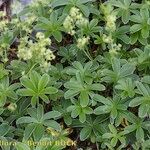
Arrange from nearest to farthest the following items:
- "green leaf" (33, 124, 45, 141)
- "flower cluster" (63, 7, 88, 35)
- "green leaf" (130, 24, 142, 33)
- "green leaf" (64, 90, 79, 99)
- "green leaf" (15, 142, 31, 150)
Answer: "green leaf" (15, 142, 31, 150) < "green leaf" (33, 124, 45, 141) < "green leaf" (64, 90, 79, 99) < "flower cluster" (63, 7, 88, 35) < "green leaf" (130, 24, 142, 33)

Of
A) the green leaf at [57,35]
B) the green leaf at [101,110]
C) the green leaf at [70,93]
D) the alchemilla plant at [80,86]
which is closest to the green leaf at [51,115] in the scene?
the alchemilla plant at [80,86]

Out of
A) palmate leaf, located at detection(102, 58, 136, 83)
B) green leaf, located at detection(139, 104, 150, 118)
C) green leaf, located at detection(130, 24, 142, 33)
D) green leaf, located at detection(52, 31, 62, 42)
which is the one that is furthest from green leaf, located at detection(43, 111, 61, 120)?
green leaf, located at detection(130, 24, 142, 33)

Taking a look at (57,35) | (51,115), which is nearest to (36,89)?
(51,115)

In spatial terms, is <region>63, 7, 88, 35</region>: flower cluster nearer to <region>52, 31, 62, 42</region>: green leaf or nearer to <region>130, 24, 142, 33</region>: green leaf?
<region>52, 31, 62, 42</region>: green leaf

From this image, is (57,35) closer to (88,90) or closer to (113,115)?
(88,90)

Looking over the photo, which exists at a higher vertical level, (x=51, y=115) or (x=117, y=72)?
(x=117, y=72)

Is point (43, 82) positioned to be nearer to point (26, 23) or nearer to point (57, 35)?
A: point (57, 35)

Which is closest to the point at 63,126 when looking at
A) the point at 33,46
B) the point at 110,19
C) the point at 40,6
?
the point at 33,46

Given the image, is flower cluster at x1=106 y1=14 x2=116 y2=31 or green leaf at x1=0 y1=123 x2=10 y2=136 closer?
green leaf at x1=0 y1=123 x2=10 y2=136
